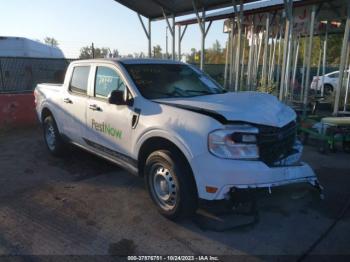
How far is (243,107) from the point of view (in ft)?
12.2

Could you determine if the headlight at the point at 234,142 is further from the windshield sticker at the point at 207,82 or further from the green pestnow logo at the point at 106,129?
the windshield sticker at the point at 207,82

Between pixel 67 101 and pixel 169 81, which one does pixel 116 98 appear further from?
pixel 67 101

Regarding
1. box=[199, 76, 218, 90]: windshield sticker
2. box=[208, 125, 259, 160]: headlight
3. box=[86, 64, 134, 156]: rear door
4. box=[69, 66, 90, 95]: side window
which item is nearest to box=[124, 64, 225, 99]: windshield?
box=[199, 76, 218, 90]: windshield sticker

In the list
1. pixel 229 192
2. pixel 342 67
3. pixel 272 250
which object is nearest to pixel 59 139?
pixel 229 192

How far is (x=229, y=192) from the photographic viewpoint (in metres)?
3.39

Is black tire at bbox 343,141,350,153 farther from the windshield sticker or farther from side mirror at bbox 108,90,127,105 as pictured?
side mirror at bbox 108,90,127,105

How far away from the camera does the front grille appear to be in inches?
138

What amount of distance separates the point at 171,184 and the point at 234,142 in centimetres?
90

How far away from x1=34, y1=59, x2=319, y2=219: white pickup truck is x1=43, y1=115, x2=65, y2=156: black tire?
2.96ft

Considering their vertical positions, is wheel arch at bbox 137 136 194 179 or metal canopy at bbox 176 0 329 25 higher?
metal canopy at bbox 176 0 329 25

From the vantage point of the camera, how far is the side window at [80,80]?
A: 548 cm

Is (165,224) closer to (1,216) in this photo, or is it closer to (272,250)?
(272,250)

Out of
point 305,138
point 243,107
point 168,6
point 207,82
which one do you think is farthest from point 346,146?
point 168,6

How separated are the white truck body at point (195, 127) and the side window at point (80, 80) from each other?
13 cm
